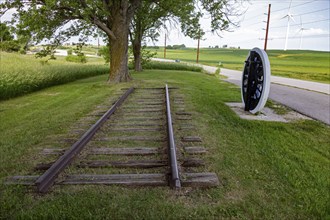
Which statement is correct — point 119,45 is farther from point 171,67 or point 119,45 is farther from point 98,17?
point 171,67

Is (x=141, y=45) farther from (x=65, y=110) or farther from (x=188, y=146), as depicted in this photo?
(x=188, y=146)

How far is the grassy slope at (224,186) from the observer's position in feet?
9.27

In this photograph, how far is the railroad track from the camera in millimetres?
3346

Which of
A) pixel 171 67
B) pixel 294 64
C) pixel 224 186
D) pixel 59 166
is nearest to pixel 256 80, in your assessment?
pixel 224 186

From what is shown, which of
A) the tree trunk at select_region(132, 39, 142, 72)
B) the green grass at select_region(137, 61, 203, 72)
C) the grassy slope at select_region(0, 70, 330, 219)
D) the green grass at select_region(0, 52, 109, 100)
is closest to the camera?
the grassy slope at select_region(0, 70, 330, 219)

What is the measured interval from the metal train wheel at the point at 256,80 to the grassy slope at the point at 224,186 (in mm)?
878

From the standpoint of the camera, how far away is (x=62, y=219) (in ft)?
8.75

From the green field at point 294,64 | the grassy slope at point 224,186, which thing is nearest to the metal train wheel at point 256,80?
the grassy slope at point 224,186

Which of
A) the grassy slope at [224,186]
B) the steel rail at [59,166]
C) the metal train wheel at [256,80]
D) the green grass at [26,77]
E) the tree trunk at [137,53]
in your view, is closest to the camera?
the grassy slope at [224,186]

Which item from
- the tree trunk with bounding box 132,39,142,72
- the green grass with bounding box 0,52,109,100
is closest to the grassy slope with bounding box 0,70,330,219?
the green grass with bounding box 0,52,109,100

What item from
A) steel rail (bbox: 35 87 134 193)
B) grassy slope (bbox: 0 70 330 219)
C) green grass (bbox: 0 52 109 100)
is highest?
green grass (bbox: 0 52 109 100)

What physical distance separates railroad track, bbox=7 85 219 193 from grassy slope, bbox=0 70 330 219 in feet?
0.53

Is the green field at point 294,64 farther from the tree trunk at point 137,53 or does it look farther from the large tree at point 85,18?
the large tree at point 85,18

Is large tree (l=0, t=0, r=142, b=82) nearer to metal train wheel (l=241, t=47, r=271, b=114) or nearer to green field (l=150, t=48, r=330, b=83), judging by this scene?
metal train wheel (l=241, t=47, r=271, b=114)
